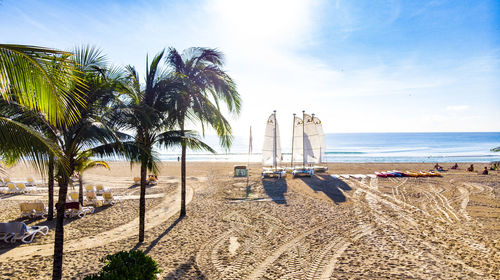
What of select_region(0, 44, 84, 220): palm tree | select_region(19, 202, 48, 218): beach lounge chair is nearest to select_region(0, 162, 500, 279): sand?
select_region(19, 202, 48, 218): beach lounge chair

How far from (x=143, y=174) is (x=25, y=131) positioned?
201 inches

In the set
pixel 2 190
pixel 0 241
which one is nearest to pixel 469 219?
pixel 0 241

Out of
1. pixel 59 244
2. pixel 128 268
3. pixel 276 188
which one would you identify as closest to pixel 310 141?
pixel 276 188

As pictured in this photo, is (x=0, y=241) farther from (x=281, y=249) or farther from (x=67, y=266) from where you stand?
(x=281, y=249)

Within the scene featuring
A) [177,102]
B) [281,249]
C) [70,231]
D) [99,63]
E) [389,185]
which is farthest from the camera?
[389,185]

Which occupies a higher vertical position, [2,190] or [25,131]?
[25,131]

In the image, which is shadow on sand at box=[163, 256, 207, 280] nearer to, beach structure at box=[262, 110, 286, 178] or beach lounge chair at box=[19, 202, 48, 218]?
beach lounge chair at box=[19, 202, 48, 218]

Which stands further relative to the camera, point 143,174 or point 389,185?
point 389,185

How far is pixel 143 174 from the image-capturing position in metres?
8.32

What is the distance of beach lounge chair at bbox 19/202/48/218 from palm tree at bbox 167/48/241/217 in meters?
5.82

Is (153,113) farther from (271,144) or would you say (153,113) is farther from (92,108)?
(271,144)

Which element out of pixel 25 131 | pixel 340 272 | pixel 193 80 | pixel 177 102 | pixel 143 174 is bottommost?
A: pixel 340 272

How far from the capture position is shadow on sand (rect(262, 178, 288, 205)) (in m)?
15.3

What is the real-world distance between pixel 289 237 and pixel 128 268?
19.0 feet
